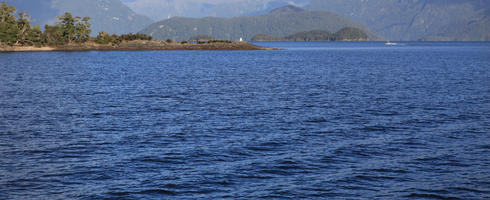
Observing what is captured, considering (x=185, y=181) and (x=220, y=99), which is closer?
(x=185, y=181)

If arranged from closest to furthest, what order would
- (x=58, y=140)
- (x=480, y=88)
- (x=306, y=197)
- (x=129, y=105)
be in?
(x=306, y=197)
(x=58, y=140)
(x=129, y=105)
(x=480, y=88)

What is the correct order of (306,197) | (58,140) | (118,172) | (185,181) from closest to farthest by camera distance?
1. (306,197)
2. (185,181)
3. (118,172)
4. (58,140)

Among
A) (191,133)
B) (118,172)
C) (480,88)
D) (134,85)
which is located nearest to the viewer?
(118,172)

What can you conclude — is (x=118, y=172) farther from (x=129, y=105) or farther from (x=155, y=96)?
(x=155, y=96)

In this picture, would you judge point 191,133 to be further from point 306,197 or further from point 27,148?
point 306,197

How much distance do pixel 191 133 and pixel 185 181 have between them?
11871 mm

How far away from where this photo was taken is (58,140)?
106 feet

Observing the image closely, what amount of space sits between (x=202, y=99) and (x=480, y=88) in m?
41.8

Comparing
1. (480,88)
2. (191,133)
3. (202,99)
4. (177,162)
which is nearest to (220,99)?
(202,99)

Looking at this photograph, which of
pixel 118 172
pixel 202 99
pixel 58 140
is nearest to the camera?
pixel 118 172

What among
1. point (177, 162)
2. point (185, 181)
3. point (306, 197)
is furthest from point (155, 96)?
point (306, 197)

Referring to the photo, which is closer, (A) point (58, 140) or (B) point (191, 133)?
(A) point (58, 140)

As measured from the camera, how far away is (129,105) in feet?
165

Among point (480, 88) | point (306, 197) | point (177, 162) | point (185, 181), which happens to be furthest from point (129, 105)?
point (480, 88)
